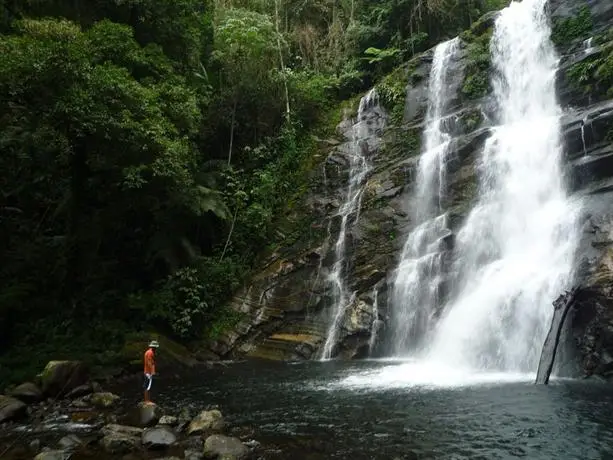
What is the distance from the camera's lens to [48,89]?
1393 cm

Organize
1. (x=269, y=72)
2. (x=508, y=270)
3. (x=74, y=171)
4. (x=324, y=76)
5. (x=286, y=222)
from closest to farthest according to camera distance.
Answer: (x=508, y=270)
(x=74, y=171)
(x=286, y=222)
(x=269, y=72)
(x=324, y=76)

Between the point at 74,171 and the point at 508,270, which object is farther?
the point at 74,171

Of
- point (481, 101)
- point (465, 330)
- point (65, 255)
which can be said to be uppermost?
point (481, 101)

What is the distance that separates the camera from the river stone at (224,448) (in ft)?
25.3

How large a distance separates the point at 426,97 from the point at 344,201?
6651mm

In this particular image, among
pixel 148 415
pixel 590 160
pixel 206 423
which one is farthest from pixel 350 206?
pixel 206 423

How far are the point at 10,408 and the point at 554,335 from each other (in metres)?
11.8

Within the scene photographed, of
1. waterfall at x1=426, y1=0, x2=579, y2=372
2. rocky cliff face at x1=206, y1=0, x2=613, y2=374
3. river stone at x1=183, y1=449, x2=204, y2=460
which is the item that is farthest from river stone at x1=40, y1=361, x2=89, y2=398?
waterfall at x1=426, y1=0, x2=579, y2=372

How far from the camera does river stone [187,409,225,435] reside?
9086 mm

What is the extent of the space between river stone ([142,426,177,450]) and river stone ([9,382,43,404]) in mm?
4667

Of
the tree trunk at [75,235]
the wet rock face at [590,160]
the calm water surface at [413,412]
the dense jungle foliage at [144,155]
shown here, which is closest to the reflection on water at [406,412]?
the calm water surface at [413,412]

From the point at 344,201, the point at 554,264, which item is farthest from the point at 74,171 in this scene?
the point at 554,264

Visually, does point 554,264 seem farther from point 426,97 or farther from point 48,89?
point 48,89

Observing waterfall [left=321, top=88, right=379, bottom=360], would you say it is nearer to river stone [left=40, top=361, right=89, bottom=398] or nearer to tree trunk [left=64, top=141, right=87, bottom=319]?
river stone [left=40, top=361, right=89, bottom=398]
